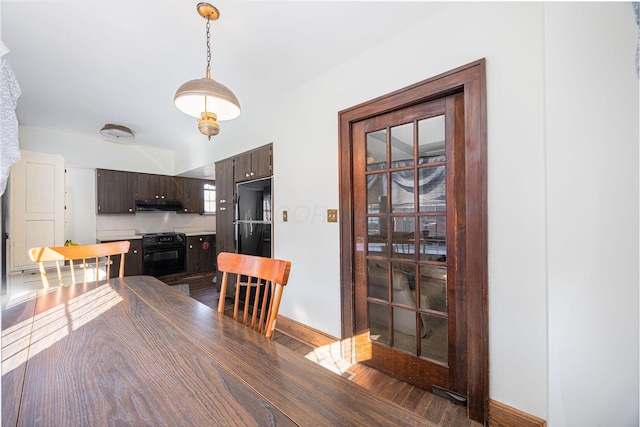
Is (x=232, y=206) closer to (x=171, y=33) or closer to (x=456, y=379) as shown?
(x=171, y=33)

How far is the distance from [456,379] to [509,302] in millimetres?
623

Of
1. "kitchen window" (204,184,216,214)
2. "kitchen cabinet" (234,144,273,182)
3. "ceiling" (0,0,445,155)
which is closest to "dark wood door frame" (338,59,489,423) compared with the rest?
"ceiling" (0,0,445,155)

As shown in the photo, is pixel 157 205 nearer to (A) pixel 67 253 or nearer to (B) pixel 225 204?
(B) pixel 225 204

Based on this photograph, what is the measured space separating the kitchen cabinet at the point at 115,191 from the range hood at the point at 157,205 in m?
0.11

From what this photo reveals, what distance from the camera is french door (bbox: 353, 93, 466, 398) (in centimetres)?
155

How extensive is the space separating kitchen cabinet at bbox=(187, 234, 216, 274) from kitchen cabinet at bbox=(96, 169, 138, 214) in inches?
45.0

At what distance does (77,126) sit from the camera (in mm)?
3486

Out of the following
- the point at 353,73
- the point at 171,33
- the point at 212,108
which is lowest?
the point at 212,108

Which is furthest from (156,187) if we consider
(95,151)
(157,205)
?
(95,151)

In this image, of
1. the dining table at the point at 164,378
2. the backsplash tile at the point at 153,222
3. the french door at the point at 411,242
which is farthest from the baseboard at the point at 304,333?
A: the backsplash tile at the point at 153,222

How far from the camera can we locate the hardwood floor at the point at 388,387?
144 centimetres

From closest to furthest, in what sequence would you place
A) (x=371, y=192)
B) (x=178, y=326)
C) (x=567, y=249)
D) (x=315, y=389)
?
1. (x=315, y=389)
2. (x=178, y=326)
3. (x=567, y=249)
4. (x=371, y=192)

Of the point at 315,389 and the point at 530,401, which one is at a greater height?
the point at 315,389

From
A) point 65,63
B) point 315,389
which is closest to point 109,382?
point 315,389
